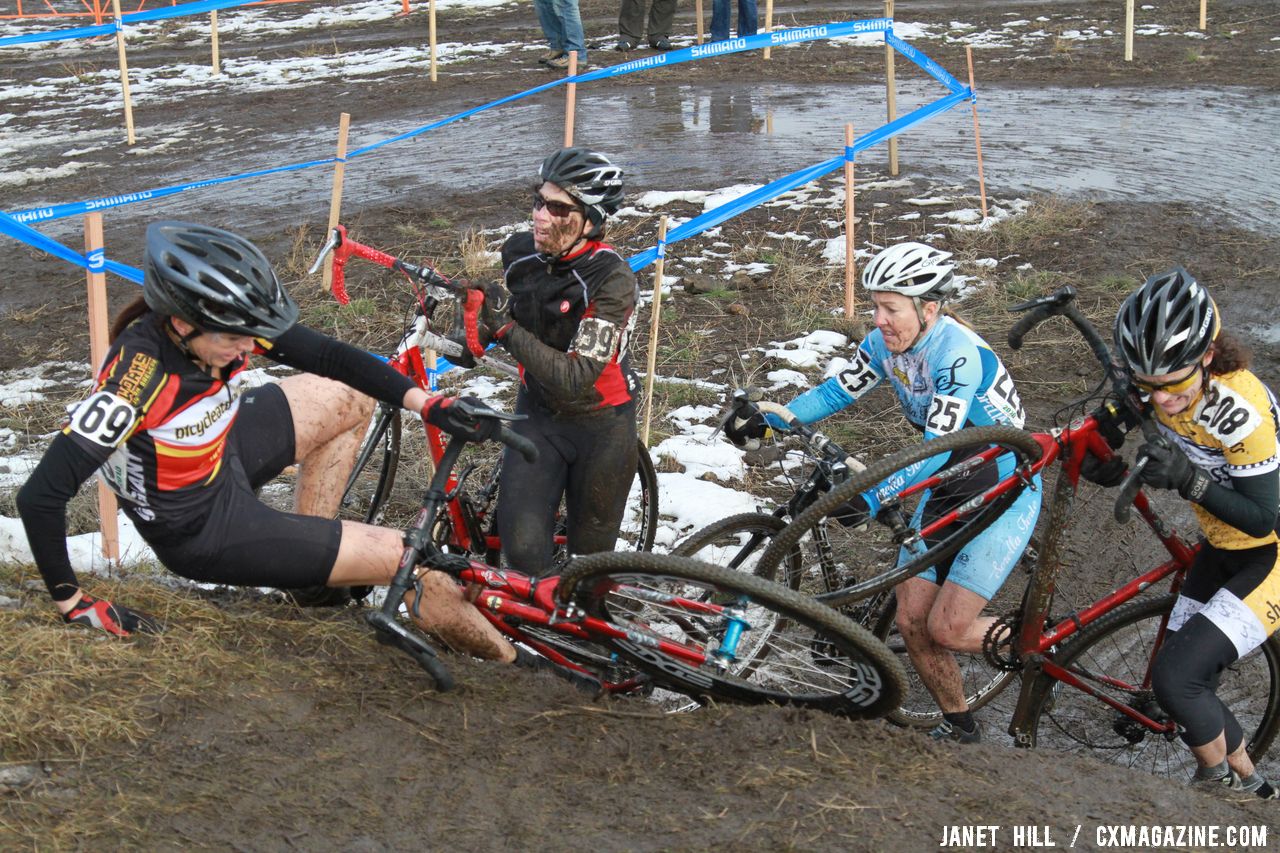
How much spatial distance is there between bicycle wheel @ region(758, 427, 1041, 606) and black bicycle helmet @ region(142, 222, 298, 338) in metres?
2.04

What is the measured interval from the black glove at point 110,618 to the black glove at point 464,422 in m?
1.33

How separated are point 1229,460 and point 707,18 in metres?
16.5

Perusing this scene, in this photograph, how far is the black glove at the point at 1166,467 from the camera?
13.0 ft

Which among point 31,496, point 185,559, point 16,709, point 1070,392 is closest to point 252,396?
point 185,559

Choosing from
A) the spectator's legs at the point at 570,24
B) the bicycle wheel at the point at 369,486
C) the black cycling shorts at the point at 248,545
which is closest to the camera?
the black cycling shorts at the point at 248,545

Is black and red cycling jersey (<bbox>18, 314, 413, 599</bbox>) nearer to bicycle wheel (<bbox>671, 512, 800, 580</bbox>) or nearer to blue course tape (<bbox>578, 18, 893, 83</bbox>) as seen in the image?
bicycle wheel (<bbox>671, 512, 800, 580</bbox>)

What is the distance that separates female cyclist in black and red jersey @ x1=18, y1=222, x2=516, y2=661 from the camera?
3.62 metres

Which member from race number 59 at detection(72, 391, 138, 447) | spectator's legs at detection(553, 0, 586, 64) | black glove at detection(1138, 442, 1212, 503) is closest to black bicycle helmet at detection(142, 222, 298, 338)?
race number 59 at detection(72, 391, 138, 447)

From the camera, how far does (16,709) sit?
3650mm

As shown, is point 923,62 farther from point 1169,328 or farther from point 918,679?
point 1169,328

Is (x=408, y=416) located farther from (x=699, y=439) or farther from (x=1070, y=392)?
(x=1070, y=392)

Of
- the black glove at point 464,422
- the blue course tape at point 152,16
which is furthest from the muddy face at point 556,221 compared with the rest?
the blue course tape at point 152,16

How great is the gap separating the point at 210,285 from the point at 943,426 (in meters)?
2.88

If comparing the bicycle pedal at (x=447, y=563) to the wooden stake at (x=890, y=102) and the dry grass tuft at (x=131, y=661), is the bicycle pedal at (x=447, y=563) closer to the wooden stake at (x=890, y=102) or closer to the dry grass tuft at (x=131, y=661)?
the dry grass tuft at (x=131, y=661)
